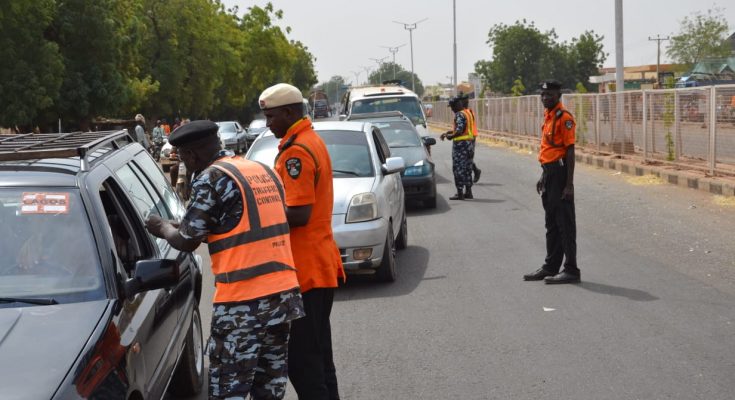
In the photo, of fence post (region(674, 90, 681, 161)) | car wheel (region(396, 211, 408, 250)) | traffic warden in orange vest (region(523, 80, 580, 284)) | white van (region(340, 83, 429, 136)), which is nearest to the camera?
traffic warden in orange vest (region(523, 80, 580, 284))

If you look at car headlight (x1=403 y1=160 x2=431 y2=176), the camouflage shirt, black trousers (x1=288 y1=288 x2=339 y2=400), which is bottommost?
car headlight (x1=403 y1=160 x2=431 y2=176)

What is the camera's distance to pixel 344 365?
21.4 ft

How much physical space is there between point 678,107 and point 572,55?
81533 mm

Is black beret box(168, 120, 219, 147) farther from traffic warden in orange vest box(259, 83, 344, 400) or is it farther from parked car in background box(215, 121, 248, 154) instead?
parked car in background box(215, 121, 248, 154)

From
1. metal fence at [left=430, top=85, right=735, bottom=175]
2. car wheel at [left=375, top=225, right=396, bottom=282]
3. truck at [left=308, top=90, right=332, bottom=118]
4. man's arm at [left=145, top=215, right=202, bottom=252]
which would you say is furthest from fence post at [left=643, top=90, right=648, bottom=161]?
truck at [left=308, top=90, right=332, bottom=118]

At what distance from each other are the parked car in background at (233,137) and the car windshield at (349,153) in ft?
87.3

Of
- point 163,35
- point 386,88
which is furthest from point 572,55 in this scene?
point 386,88

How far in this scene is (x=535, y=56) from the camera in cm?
9769

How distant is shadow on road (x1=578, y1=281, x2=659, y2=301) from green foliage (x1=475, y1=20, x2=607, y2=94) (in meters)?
88.6

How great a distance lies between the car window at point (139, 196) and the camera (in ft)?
17.1

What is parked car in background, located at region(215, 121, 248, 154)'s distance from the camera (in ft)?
124

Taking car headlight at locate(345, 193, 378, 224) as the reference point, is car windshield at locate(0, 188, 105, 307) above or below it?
above

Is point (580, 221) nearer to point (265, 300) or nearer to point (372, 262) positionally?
point (372, 262)

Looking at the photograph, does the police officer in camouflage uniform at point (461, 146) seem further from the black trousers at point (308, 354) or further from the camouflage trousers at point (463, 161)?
the black trousers at point (308, 354)
